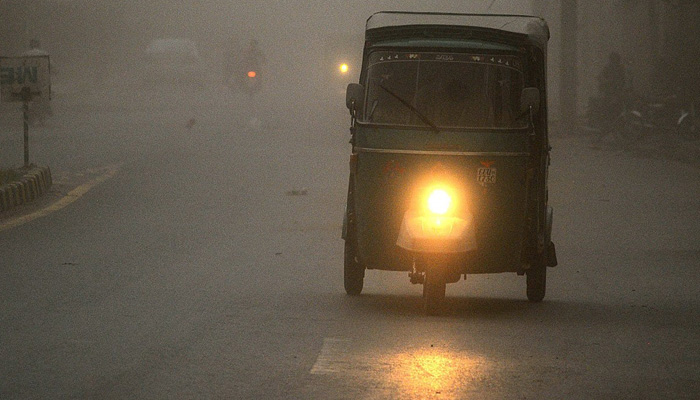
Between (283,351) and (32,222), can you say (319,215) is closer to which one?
(32,222)

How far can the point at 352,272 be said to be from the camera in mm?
10562

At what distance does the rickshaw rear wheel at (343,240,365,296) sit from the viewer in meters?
10.4

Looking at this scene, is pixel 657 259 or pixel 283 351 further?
pixel 657 259

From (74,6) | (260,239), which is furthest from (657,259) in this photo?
(74,6)

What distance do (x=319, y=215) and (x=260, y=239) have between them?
9.16 ft

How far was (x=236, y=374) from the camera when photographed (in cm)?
745

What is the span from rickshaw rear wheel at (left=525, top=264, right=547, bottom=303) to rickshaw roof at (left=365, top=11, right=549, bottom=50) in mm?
1752

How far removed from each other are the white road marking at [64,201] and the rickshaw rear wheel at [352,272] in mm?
6365

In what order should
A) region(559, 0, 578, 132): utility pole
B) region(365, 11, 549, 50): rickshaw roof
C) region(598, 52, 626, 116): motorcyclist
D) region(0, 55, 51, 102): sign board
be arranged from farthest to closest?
1. region(559, 0, 578, 132): utility pole
2. region(598, 52, 626, 116): motorcyclist
3. region(0, 55, 51, 102): sign board
4. region(365, 11, 549, 50): rickshaw roof

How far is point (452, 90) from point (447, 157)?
26.5 inches

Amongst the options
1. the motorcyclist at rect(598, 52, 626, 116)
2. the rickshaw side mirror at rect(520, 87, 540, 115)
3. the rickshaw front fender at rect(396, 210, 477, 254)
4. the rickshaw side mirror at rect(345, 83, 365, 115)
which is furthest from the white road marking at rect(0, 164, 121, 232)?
the motorcyclist at rect(598, 52, 626, 116)

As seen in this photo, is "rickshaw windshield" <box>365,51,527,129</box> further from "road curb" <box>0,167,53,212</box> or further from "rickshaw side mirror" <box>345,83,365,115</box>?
"road curb" <box>0,167,53,212</box>

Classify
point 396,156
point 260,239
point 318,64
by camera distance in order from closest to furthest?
point 396,156 → point 260,239 → point 318,64

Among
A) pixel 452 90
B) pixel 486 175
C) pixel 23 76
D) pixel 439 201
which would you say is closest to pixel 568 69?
pixel 23 76
